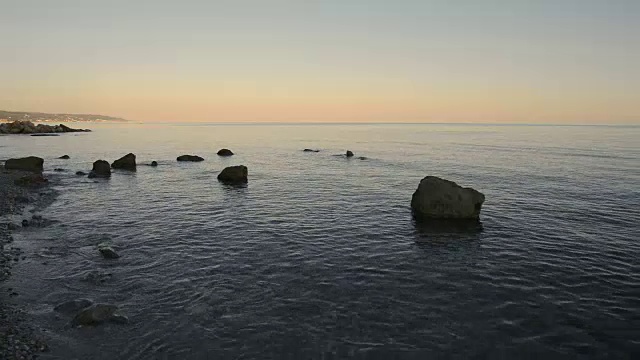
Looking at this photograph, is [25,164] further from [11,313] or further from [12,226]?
[11,313]

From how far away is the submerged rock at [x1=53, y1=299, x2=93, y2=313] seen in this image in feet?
51.2

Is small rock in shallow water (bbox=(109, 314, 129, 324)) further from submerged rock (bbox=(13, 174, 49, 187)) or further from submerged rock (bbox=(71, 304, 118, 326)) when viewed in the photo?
submerged rock (bbox=(13, 174, 49, 187))

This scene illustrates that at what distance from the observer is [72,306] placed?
15766 mm

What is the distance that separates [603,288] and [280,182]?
37955 millimetres

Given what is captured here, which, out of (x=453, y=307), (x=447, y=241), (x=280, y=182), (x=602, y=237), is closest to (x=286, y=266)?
(x=453, y=307)

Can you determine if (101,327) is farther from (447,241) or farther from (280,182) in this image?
(280,182)

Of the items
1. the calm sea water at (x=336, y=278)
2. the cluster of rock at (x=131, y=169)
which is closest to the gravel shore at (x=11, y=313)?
the calm sea water at (x=336, y=278)

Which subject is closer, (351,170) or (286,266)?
(286,266)

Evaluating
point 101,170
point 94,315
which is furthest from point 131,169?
point 94,315

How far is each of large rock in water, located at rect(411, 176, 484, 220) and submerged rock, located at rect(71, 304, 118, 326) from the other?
925 inches

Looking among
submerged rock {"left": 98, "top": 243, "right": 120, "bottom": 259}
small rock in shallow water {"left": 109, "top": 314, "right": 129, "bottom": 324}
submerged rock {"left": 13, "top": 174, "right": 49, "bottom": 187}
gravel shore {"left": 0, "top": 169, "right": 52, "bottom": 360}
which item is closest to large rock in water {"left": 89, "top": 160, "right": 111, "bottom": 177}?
submerged rock {"left": 13, "top": 174, "right": 49, "bottom": 187}

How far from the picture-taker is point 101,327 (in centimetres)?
1434

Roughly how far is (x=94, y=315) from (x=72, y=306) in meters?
1.90

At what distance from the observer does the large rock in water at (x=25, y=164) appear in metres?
54.1
